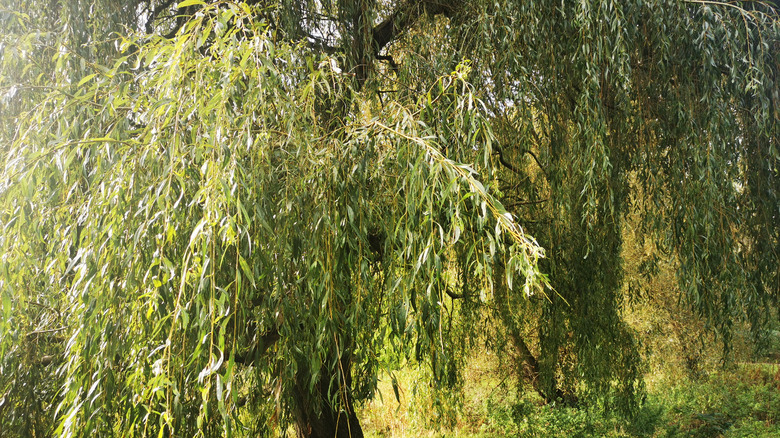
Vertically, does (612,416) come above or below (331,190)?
below

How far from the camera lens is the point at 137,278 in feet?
5.21

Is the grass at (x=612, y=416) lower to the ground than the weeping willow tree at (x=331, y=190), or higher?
lower

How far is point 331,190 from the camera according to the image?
1.82m

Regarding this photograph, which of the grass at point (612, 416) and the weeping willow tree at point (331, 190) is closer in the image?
the weeping willow tree at point (331, 190)

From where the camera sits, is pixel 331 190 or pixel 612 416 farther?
pixel 612 416

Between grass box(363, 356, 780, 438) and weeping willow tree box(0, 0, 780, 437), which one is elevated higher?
weeping willow tree box(0, 0, 780, 437)

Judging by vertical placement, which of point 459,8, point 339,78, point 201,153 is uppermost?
point 459,8

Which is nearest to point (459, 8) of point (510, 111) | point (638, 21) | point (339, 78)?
point (510, 111)

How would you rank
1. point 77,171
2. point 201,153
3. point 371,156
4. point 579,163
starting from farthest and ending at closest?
point 579,163
point 371,156
point 77,171
point 201,153

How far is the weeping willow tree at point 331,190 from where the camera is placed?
1519mm

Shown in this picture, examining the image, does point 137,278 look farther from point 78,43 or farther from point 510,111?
point 510,111

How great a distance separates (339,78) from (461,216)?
0.74 meters

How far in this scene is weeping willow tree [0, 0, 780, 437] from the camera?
152cm

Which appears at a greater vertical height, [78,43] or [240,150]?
[78,43]
